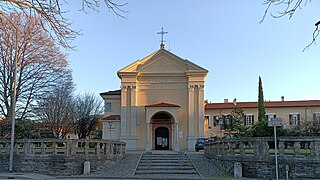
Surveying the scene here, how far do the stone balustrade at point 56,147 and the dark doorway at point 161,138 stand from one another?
63.6 feet

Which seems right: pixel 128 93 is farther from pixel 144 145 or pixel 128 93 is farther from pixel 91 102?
pixel 91 102

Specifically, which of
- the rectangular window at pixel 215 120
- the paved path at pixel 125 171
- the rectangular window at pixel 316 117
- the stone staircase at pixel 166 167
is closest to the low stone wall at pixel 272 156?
the paved path at pixel 125 171

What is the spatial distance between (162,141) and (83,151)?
69.4 ft

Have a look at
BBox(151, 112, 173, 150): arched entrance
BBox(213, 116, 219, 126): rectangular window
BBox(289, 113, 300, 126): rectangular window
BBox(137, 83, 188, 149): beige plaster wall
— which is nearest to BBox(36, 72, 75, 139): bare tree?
BBox(137, 83, 188, 149): beige plaster wall

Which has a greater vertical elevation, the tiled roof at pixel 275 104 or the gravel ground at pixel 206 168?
the tiled roof at pixel 275 104

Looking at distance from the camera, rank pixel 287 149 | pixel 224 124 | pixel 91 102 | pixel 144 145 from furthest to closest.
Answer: pixel 91 102, pixel 224 124, pixel 144 145, pixel 287 149

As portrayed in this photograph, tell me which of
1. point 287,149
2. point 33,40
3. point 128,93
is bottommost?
point 287,149

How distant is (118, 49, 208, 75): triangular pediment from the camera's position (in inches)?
1758

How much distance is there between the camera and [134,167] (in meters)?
24.9

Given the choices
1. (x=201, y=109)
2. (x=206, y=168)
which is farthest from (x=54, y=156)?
(x=201, y=109)

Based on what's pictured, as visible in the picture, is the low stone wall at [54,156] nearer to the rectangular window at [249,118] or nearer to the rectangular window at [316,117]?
the rectangular window at [316,117]

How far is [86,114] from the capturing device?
206 feet

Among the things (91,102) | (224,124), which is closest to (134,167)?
(224,124)

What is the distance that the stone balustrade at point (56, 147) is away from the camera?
2325 centimetres
